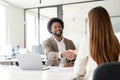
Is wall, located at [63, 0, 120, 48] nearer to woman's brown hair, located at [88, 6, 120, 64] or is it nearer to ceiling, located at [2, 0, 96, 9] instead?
ceiling, located at [2, 0, 96, 9]

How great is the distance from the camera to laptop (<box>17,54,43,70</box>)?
2242mm

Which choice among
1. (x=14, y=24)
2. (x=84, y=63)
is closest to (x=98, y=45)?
(x=84, y=63)

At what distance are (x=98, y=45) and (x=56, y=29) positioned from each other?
1.39 metres

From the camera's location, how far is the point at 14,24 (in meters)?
7.54

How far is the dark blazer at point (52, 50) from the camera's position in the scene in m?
2.61

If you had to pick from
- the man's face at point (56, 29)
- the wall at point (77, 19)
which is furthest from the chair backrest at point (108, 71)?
the wall at point (77, 19)

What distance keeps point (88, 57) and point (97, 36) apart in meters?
0.19

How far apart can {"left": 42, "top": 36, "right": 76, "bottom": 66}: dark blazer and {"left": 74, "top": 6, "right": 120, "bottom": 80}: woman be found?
2.81 feet

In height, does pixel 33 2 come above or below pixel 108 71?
above

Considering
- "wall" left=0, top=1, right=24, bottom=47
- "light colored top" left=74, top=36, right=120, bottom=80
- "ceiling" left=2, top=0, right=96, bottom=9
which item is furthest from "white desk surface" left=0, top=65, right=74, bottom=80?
"ceiling" left=2, top=0, right=96, bottom=9

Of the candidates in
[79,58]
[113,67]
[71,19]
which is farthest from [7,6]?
[113,67]

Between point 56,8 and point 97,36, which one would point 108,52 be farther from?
point 56,8

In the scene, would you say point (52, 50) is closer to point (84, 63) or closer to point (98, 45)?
point (84, 63)

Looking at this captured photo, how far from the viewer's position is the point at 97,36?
166 cm
